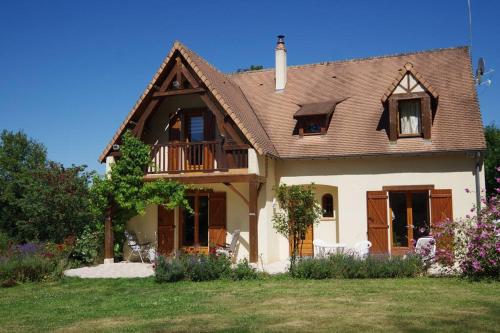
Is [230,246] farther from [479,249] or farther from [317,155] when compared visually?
[479,249]

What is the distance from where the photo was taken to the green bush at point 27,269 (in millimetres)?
12688

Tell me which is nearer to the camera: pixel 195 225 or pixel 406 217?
pixel 406 217

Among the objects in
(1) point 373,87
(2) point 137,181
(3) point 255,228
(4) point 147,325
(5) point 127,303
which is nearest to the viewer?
(4) point 147,325

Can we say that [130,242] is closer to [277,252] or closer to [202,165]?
[202,165]

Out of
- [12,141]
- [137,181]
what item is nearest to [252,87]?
[137,181]

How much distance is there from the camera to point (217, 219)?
16391 millimetres

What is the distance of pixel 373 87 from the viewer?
1823 cm

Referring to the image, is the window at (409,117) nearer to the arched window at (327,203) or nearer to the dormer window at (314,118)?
the dormer window at (314,118)

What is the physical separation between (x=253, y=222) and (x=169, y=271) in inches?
136

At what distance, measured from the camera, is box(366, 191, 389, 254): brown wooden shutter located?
15.6 meters

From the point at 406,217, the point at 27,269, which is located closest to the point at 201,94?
the point at 27,269

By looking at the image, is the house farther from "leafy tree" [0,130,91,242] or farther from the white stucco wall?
"leafy tree" [0,130,91,242]

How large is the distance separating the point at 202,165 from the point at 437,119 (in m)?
7.61

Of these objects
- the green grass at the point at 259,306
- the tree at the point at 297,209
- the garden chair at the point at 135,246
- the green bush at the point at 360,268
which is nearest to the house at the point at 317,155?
the garden chair at the point at 135,246
